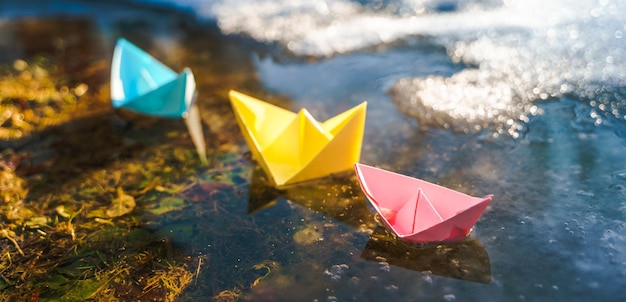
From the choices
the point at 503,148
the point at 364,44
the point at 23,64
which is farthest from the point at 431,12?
the point at 23,64

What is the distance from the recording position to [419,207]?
1635 millimetres

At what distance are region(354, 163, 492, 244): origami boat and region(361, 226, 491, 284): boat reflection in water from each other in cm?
4

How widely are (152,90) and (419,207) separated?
1466 millimetres

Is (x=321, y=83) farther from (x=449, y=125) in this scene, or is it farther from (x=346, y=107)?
(x=449, y=125)

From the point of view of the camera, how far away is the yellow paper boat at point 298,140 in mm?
1917

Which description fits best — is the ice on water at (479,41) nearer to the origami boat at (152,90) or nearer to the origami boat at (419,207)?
the origami boat at (419,207)

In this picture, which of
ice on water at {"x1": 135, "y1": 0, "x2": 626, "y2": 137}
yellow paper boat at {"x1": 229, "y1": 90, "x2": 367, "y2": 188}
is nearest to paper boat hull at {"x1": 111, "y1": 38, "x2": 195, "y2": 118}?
yellow paper boat at {"x1": 229, "y1": 90, "x2": 367, "y2": 188}

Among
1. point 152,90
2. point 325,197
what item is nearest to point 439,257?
point 325,197

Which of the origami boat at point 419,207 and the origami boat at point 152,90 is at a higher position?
the origami boat at point 152,90

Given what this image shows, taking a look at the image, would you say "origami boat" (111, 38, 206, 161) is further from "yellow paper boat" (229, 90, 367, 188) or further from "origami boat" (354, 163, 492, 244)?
"origami boat" (354, 163, 492, 244)

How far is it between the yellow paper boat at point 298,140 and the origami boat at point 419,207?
9.6 inches

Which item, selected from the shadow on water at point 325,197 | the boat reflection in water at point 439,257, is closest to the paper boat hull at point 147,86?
the shadow on water at point 325,197

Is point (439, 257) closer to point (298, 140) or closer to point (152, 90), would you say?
point (298, 140)

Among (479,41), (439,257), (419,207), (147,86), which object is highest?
(479,41)
